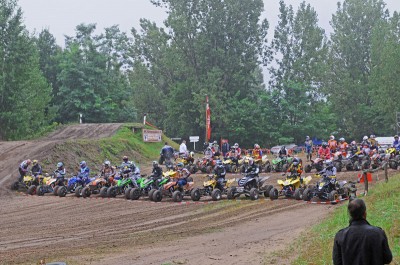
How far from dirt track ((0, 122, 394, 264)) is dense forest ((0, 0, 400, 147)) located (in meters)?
28.4

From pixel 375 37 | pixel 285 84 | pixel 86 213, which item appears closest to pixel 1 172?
pixel 86 213

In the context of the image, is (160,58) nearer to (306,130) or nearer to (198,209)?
(306,130)

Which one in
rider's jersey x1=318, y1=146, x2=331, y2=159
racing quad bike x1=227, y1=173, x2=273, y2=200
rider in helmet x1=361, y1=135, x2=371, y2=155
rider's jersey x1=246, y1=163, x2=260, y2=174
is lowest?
racing quad bike x1=227, y1=173, x2=273, y2=200

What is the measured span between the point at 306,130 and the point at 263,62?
7.86 m

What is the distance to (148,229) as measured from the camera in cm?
1409

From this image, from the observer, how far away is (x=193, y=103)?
176ft

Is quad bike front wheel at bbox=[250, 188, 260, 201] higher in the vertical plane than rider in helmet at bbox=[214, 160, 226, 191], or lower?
lower

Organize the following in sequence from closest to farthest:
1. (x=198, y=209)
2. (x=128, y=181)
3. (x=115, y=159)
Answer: (x=198, y=209) → (x=128, y=181) → (x=115, y=159)

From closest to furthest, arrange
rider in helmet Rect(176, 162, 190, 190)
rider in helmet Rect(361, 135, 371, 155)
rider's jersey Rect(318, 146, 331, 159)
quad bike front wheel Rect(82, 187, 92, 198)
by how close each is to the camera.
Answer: rider in helmet Rect(176, 162, 190, 190), quad bike front wheel Rect(82, 187, 92, 198), rider in helmet Rect(361, 135, 371, 155), rider's jersey Rect(318, 146, 331, 159)

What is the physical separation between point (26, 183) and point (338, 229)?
1668 centimetres

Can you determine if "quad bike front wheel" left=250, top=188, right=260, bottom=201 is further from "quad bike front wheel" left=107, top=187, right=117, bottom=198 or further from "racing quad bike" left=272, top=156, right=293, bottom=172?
"racing quad bike" left=272, top=156, right=293, bottom=172

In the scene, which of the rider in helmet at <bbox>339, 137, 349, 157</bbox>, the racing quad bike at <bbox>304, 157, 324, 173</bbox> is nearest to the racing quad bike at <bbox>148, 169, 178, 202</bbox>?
the racing quad bike at <bbox>304, 157, 324, 173</bbox>

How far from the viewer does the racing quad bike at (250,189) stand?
18.8m

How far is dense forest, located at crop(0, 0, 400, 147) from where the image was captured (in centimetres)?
5116
